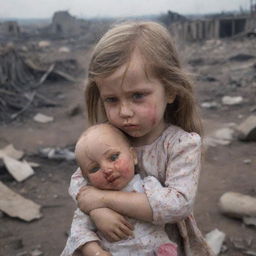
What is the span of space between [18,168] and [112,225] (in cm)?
478

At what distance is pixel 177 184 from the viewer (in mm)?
1582

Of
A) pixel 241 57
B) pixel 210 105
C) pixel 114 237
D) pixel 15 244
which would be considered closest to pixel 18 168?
pixel 15 244

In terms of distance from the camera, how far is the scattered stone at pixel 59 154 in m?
6.40

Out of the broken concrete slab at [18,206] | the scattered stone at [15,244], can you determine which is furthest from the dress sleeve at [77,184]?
the broken concrete slab at [18,206]

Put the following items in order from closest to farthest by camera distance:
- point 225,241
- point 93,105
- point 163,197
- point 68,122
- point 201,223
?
1. point 163,197
2. point 93,105
3. point 225,241
4. point 201,223
5. point 68,122

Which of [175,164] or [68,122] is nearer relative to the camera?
[175,164]

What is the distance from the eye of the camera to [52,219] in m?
4.75

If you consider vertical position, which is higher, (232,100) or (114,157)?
(114,157)

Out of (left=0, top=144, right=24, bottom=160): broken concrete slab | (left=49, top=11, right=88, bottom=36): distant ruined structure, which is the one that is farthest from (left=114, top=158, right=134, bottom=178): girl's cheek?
(left=49, top=11, right=88, bottom=36): distant ruined structure

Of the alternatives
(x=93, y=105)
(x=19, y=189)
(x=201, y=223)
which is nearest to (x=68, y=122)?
(x=19, y=189)

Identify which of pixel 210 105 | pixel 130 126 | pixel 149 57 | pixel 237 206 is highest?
pixel 149 57

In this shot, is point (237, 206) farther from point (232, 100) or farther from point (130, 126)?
point (232, 100)

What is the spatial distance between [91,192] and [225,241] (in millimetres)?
2652

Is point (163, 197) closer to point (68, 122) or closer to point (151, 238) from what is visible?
point (151, 238)
